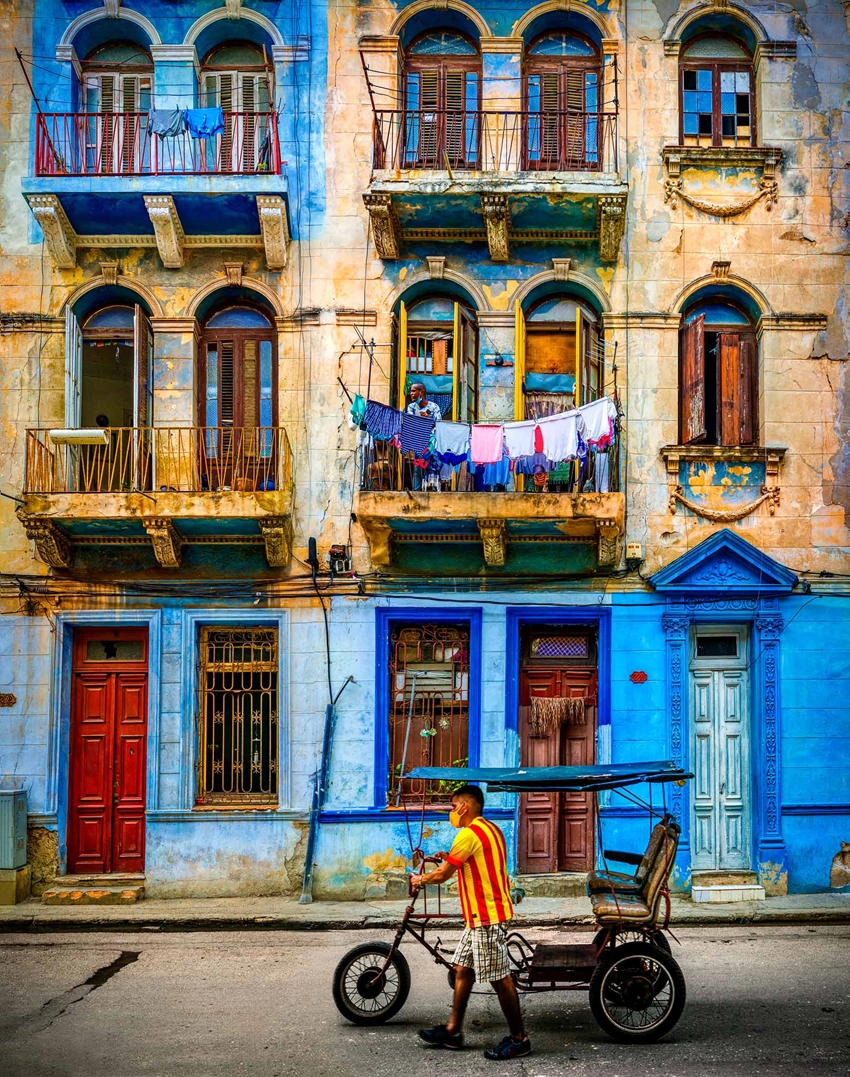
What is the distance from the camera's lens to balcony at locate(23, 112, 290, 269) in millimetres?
13875

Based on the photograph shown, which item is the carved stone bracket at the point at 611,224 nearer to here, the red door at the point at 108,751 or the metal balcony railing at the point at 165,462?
the metal balcony railing at the point at 165,462

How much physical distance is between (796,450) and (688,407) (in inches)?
55.0

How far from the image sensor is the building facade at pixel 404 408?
14.0 meters

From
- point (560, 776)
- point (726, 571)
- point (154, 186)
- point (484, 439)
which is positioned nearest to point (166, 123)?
point (154, 186)

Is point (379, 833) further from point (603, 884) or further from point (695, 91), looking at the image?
point (695, 91)

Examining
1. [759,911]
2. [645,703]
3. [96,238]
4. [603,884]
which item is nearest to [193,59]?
[96,238]

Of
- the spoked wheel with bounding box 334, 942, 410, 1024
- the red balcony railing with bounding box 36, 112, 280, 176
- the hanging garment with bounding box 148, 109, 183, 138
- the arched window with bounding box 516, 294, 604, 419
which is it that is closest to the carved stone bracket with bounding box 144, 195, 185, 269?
the red balcony railing with bounding box 36, 112, 280, 176

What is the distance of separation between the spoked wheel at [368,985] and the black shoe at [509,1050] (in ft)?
3.02

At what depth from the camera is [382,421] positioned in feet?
44.2

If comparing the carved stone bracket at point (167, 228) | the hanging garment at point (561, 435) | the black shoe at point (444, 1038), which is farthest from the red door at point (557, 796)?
the carved stone bracket at point (167, 228)

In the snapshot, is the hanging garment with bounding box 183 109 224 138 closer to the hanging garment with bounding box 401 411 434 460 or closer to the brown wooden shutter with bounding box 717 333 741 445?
the hanging garment with bounding box 401 411 434 460

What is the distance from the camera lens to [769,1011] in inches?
357

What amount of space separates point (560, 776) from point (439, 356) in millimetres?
7299

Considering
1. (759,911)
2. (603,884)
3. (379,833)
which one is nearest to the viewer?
(603,884)
